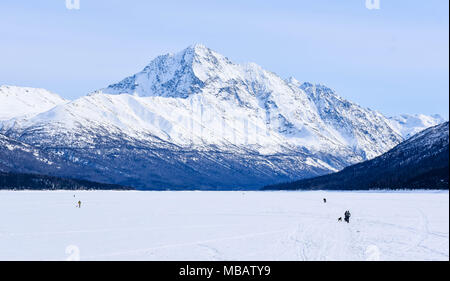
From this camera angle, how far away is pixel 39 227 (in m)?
61.0

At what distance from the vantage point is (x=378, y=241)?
46.5m

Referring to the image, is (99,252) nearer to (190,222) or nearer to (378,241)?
(378,241)

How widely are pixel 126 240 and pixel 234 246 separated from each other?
10394 mm
